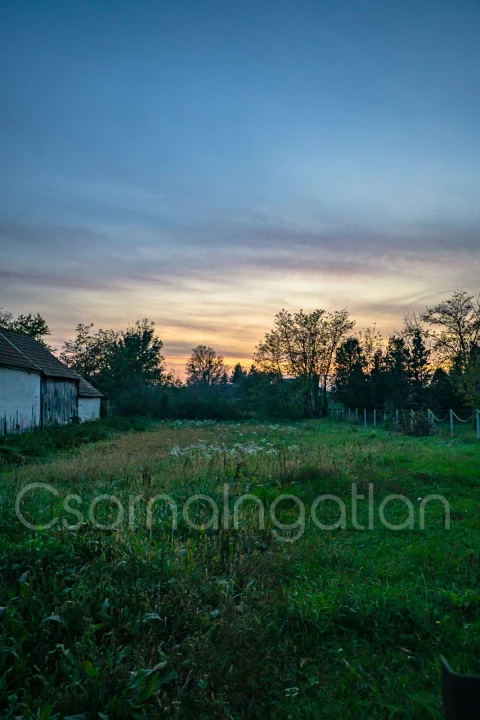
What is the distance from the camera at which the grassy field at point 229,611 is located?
2979 millimetres

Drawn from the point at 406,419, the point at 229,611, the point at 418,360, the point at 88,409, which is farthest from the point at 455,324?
the point at 229,611

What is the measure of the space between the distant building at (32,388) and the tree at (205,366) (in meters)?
37.9

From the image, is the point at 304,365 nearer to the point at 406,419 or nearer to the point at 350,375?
the point at 350,375

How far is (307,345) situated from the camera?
46.1 m

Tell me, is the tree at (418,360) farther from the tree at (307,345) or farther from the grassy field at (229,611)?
the grassy field at (229,611)

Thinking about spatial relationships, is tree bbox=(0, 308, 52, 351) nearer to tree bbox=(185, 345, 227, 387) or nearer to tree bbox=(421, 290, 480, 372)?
tree bbox=(185, 345, 227, 387)

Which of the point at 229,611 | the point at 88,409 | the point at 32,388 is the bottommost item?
the point at 229,611

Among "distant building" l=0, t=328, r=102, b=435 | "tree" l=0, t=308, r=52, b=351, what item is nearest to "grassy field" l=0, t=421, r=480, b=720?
"distant building" l=0, t=328, r=102, b=435

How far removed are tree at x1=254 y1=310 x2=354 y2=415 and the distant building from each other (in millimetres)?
22058

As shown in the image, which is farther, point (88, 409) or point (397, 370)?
point (397, 370)

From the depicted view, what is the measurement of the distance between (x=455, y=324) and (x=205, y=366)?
39834 mm

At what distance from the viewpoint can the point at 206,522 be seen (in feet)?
20.3

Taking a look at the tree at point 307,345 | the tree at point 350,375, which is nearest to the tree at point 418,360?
the tree at point 350,375

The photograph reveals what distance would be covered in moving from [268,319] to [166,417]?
16.0 m
